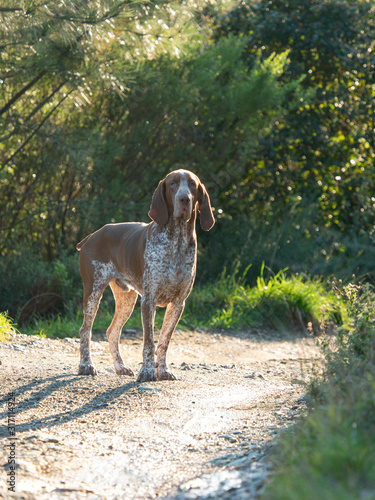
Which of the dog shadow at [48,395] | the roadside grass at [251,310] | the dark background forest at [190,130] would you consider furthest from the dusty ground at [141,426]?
the dark background forest at [190,130]

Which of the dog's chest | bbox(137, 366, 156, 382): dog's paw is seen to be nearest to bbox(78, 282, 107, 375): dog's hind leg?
bbox(137, 366, 156, 382): dog's paw

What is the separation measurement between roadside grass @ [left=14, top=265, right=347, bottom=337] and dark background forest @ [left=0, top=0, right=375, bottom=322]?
539 mm

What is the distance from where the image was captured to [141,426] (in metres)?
3.71

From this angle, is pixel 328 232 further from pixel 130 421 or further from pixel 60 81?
pixel 130 421

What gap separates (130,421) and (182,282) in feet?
4.71

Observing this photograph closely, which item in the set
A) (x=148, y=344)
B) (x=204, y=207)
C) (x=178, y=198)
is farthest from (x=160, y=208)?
(x=148, y=344)

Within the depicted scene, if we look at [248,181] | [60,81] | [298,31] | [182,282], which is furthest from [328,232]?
[182,282]

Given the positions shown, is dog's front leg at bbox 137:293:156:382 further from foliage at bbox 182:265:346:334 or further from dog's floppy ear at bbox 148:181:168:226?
foliage at bbox 182:265:346:334

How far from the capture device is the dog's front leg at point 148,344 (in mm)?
4812

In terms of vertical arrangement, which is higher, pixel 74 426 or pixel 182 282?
pixel 182 282

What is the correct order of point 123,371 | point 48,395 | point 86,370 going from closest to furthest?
point 48,395, point 86,370, point 123,371

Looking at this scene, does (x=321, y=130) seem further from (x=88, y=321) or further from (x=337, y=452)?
(x=337, y=452)

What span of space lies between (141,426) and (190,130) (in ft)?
20.7

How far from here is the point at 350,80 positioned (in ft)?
35.1
